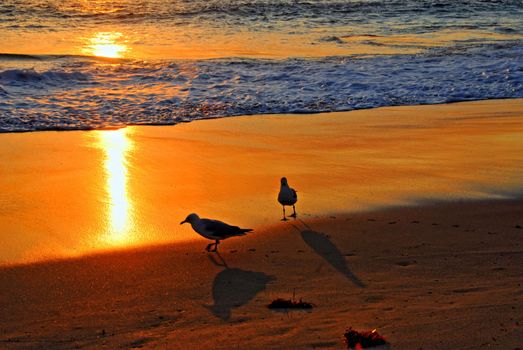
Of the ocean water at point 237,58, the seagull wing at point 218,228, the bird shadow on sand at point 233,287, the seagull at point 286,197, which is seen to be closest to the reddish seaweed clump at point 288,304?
the bird shadow on sand at point 233,287

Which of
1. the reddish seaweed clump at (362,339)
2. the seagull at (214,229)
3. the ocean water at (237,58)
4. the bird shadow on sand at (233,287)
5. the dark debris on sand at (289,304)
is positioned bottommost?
the reddish seaweed clump at (362,339)

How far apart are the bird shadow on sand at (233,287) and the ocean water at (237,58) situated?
696 cm

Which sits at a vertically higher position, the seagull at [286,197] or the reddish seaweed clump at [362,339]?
the seagull at [286,197]

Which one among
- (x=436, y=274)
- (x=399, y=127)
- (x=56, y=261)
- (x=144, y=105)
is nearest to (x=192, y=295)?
(x=56, y=261)

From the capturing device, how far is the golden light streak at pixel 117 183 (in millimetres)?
7801

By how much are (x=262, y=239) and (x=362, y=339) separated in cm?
250

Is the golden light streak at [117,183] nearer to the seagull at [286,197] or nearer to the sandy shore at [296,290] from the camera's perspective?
the sandy shore at [296,290]

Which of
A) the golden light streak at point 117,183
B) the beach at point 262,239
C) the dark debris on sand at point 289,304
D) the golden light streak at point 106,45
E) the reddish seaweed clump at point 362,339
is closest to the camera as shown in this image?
the reddish seaweed clump at point 362,339

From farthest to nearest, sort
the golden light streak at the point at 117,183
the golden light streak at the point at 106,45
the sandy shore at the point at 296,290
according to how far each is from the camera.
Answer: the golden light streak at the point at 106,45 < the golden light streak at the point at 117,183 < the sandy shore at the point at 296,290

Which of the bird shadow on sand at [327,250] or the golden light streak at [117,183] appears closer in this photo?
the bird shadow on sand at [327,250]

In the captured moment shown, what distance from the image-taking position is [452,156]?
10617 mm

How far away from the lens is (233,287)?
21.0 ft

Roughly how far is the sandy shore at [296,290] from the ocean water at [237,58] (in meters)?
6.47

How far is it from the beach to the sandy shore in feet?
0.05
